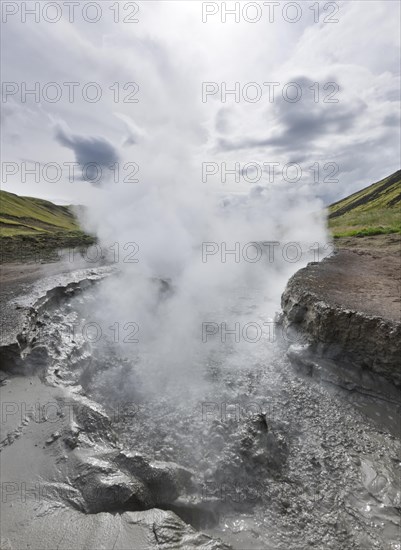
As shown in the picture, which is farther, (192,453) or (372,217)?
(372,217)

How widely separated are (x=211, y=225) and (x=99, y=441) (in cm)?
2222

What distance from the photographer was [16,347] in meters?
7.32

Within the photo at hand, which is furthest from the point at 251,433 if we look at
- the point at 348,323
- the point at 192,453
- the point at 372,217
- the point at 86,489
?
the point at 372,217

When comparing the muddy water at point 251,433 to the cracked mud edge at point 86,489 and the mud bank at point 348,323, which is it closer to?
the cracked mud edge at point 86,489

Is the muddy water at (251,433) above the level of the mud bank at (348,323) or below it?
below

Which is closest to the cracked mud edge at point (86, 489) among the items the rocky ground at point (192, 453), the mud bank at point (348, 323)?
the rocky ground at point (192, 453)

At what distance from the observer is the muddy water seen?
470cm

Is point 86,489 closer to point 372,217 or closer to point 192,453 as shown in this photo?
point 192,453

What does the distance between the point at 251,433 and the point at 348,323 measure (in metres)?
4.39

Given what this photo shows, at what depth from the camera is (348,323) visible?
8.61 meters

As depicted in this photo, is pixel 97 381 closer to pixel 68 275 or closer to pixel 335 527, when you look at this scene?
pixel 335 527

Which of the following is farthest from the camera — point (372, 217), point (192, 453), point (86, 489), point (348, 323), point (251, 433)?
point (372, 217)

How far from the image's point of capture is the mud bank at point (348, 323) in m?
7.89

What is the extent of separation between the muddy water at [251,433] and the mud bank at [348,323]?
70cm
